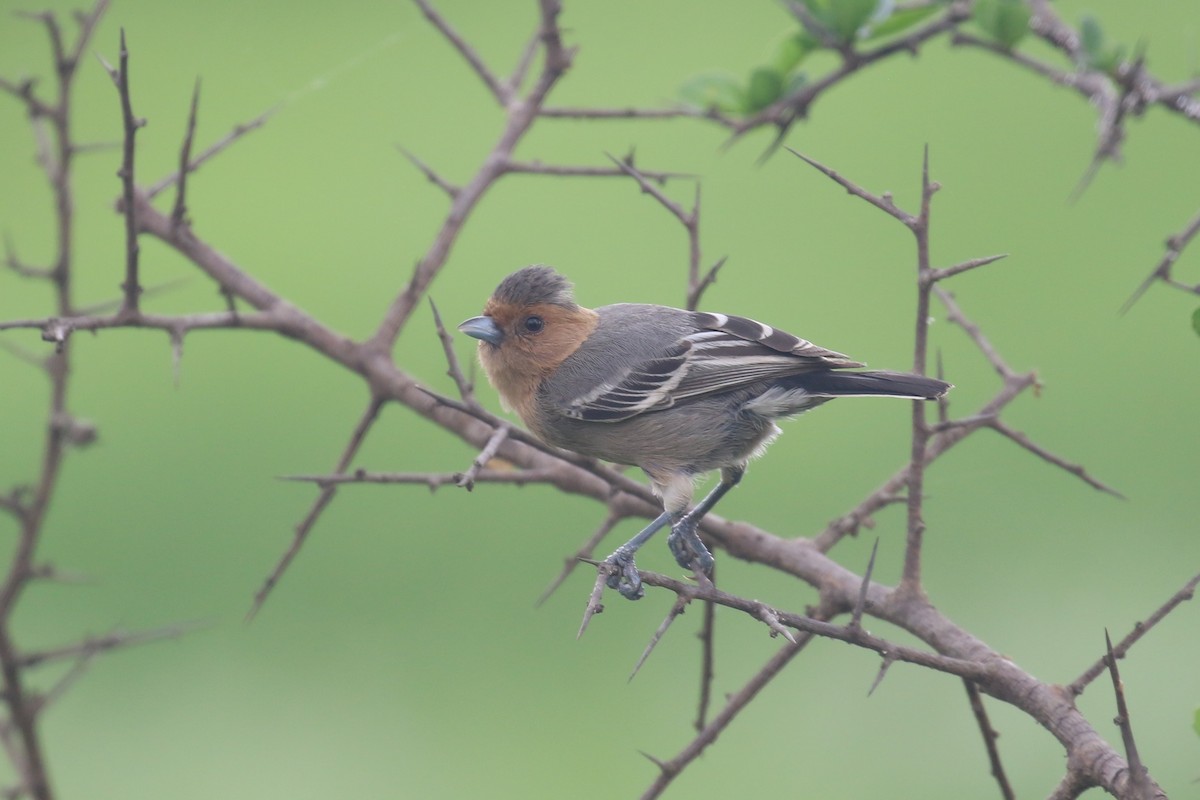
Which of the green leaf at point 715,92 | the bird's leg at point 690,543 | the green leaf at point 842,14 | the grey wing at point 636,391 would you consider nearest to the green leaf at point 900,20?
the green leaf at point 842,14

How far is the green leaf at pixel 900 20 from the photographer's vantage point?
116 inches

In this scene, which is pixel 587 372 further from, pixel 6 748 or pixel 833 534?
pixel 6 748

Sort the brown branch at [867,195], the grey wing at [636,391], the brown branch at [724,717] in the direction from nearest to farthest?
the brown branch at [867,195]
the brown branch at [724,717]
the grey wing at [636,391]

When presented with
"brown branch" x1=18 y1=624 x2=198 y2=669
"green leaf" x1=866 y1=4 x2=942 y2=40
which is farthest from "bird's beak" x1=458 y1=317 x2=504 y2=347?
"green leaf" x1=866 y1=4 x2=942 y2=40

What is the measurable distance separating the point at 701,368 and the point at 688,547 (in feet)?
2.16

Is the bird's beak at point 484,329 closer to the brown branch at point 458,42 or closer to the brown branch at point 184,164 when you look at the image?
the brown branch at point 458,42

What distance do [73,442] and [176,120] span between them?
830cm

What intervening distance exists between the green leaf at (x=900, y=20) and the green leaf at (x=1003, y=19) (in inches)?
6.6

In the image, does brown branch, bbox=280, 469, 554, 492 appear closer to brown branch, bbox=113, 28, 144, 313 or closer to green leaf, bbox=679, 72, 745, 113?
brown branch, bbox=113, 28, 144, 313

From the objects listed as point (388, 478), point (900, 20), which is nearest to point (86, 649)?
point (388, 478)

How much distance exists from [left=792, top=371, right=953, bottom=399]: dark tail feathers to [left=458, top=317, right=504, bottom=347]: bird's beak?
3.03 feet

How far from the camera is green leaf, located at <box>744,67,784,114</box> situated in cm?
308

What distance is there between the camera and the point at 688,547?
10.6 ft

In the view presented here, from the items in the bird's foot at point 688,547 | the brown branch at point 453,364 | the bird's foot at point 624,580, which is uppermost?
the bird's foot at point 688,547
